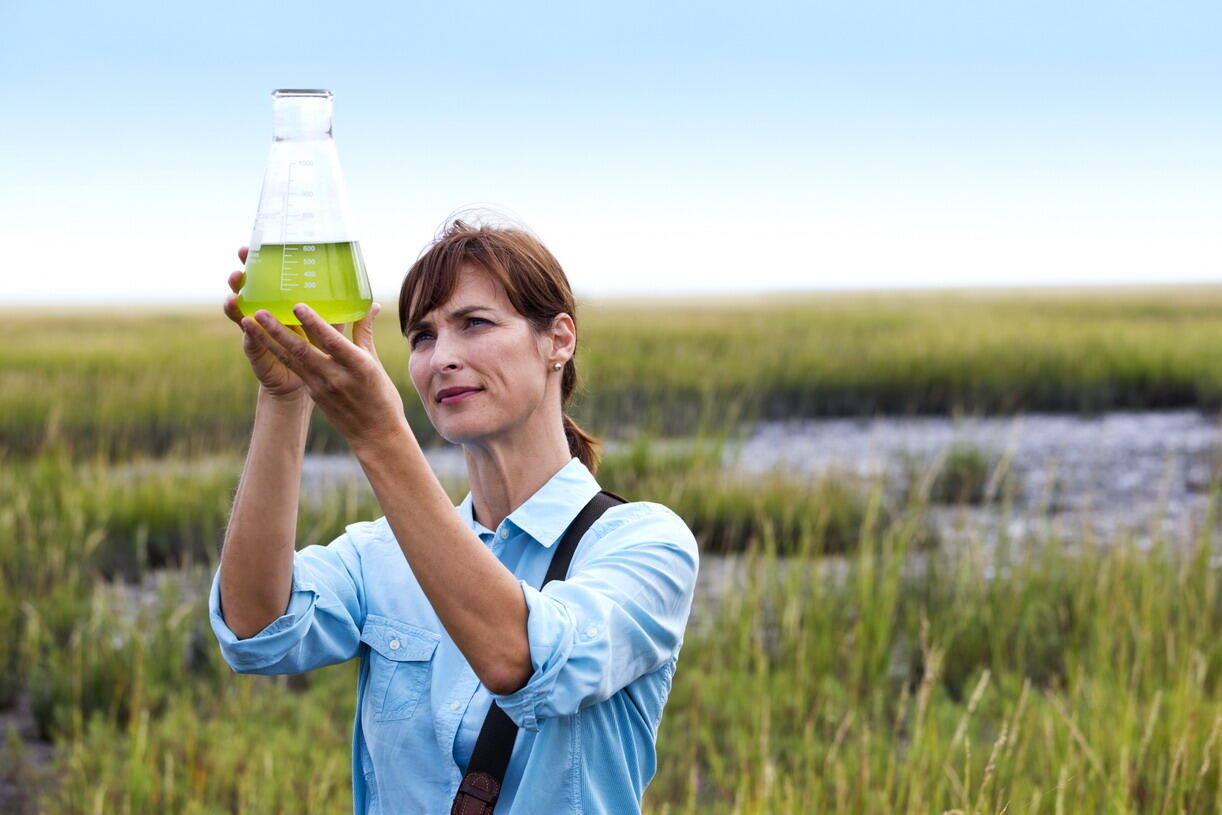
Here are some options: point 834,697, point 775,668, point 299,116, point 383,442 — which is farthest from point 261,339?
point 775,668

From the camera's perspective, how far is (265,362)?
4.94ft

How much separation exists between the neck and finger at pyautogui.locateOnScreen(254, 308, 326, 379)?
0.51m

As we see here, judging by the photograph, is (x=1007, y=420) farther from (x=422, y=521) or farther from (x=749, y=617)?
(x=422, y=521)

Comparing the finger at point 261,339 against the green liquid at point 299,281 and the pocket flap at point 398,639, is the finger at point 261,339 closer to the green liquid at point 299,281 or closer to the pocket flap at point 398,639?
the green liquid at point 299,281

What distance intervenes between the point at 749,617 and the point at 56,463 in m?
5.65

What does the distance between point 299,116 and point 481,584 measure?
66 centimetres

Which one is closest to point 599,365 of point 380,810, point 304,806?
point 304,806

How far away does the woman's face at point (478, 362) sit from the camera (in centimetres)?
170

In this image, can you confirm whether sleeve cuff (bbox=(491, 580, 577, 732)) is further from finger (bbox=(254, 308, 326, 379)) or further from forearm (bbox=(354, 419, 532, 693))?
finger (bbox=(254, 308, 326, 379))

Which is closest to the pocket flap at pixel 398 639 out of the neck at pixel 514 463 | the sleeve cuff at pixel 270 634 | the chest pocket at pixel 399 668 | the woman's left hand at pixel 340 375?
the chest pocket at pixel 399 668

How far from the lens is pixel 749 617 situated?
4773 millimetres

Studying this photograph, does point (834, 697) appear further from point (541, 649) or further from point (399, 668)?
point (541, 649)

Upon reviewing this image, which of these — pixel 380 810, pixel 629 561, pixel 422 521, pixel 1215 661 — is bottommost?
pixel 1215 661

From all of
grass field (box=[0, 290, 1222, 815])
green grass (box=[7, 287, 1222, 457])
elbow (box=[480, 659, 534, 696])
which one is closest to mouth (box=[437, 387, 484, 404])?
elbow (box=[480, 659, 534, 696])
